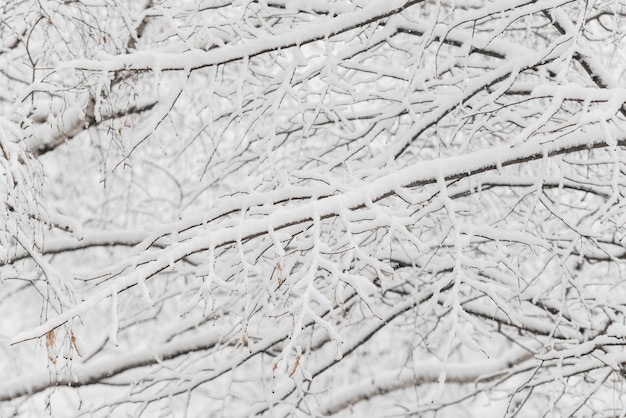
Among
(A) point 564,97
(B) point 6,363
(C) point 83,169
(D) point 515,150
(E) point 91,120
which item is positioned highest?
(C) point 83,169

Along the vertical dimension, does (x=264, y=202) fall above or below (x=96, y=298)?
above

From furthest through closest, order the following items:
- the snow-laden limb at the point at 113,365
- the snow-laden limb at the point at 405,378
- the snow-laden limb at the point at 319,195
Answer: the snow-laden limb at the point at 405,378 < the snow-laden limb at the point at 113,365 < the snow-laden limb at the point at 319,195

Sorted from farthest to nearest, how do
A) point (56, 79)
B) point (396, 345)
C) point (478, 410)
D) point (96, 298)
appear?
1. point (478, 410)
2. point (396, 345)
3. point (56, 79)
4. point (96, 298)

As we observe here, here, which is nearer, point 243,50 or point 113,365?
point 243,50

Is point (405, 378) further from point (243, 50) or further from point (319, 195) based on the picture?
point (243, 50)

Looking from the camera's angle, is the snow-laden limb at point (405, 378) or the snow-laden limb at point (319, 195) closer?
the snow-laden limb at point (319, 195)

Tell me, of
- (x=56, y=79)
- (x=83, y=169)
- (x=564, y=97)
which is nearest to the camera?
(x=564, y=97)

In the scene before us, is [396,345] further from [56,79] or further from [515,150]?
[515,150]

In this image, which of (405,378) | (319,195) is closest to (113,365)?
(405,378)

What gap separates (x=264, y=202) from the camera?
8.98 ft

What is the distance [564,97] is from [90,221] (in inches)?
183

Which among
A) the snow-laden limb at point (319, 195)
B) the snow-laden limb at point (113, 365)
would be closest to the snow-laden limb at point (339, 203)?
the snow-laden limb at point (319, 195)

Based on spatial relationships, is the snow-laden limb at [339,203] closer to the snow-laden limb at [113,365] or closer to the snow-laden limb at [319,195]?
the snow-laden limb at [319,195]

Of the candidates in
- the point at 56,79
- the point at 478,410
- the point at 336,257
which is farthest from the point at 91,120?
the point at 478,410
